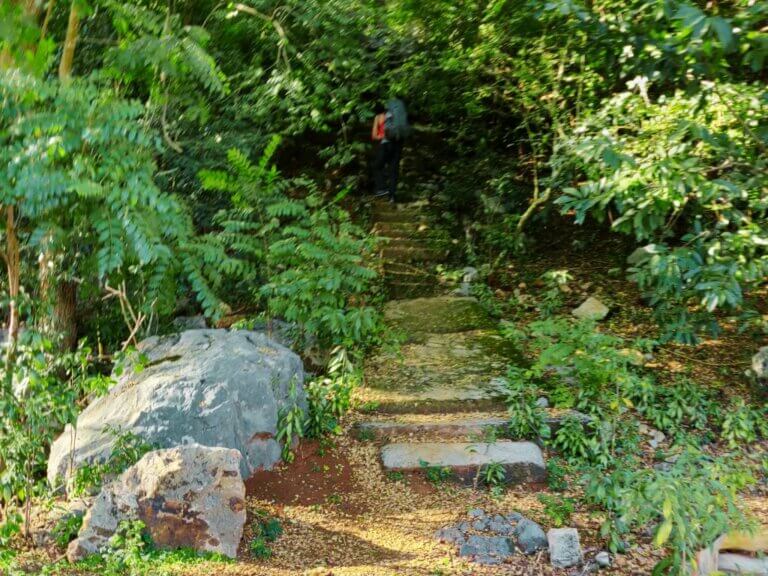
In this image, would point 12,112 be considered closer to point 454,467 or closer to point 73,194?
point 73,194

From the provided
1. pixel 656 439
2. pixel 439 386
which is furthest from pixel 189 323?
pixel 656 439

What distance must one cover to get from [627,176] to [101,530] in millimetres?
4447

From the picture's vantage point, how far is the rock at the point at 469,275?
8137 millimetres

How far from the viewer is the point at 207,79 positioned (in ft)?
15.9

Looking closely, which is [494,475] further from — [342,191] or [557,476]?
[342,191]

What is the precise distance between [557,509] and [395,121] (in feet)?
19.3

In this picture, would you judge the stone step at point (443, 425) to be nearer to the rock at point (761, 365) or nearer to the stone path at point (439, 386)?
the stone path at point (439, 386)

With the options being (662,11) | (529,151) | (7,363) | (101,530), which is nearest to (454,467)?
(101,530)

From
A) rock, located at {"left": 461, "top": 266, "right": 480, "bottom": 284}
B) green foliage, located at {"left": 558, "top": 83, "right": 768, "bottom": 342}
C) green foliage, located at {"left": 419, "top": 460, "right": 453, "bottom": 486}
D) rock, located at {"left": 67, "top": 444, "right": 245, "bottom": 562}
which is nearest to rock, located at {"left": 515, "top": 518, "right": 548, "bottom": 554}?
green foliage, located at {"left": 419, "top": 460, "right": 453, "bottom": 486}

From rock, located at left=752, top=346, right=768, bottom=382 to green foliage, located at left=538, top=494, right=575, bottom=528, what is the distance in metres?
2.56

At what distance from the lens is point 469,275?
26.8 ft

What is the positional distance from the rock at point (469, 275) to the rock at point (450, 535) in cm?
441

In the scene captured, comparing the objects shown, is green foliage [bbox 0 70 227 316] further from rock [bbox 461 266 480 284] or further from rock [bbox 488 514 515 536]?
rock [bbox 461 266 480 284]

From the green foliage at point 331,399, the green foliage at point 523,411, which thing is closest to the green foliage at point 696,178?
the green foliage at point 523,411
